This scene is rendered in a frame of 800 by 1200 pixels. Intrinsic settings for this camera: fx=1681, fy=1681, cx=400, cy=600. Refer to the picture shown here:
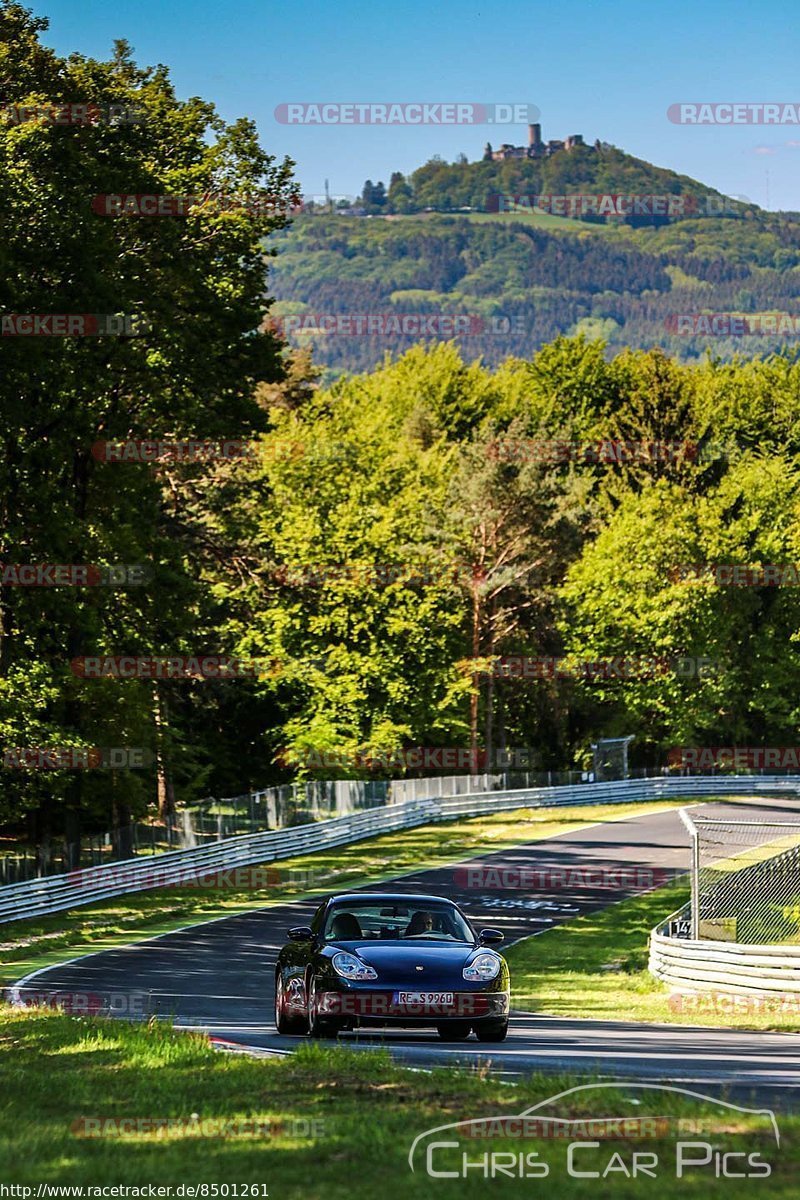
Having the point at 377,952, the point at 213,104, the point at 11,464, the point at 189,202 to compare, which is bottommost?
the point at 377,952

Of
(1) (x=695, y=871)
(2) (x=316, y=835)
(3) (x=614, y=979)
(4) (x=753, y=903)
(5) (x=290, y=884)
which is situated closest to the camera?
(1) (x=695, y=871)

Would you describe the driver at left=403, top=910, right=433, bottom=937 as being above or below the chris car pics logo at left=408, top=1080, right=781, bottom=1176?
below

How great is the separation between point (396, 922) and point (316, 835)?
3322 cm

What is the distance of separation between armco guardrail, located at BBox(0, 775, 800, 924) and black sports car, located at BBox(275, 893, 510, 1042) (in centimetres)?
1956

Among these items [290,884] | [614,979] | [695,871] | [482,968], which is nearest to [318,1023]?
[482,968]

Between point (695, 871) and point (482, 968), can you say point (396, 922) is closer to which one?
point (482, 968)

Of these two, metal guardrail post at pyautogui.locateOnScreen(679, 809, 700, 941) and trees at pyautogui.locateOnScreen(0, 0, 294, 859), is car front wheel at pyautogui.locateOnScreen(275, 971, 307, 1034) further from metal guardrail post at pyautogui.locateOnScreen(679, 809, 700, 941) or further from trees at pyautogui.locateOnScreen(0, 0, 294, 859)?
trees at pyautogui.locateOnScreen(0, 0, 294, 859)

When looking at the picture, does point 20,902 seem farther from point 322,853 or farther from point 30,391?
point 322,853

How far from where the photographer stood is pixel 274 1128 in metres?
8.48

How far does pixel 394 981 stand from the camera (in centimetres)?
→ 1402

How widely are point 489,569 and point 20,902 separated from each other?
138 feet

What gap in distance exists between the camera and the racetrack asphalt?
12.3 metres

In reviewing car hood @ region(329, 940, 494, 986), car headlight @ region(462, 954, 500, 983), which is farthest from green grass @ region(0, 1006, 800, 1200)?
car headlight @ region(462, 954, 500, 983)

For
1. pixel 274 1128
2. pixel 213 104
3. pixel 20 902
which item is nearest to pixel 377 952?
pixel 274 1128
